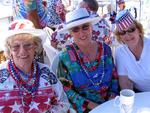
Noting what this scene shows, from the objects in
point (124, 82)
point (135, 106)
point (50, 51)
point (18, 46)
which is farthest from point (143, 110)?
point (50, 51)

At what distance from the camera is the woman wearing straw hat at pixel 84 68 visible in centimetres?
218

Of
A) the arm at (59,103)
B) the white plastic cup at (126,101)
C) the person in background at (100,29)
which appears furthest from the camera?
the person in background at (100,29)

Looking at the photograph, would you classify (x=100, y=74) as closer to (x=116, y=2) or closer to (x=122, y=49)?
(x=122, y=49)

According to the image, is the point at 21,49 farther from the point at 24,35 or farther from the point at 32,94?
the point at 32,94

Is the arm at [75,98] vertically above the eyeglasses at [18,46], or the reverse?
the eyeglasses at [18,46]

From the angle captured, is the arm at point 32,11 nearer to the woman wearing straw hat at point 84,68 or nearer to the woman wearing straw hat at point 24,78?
the woman wearing straw hat at point 84,68

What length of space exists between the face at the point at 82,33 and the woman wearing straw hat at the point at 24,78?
31cm

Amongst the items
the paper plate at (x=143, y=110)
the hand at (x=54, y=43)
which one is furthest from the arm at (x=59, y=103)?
the hand at (x=54, y=43)

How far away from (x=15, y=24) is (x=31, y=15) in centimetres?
91

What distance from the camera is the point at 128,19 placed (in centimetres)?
217

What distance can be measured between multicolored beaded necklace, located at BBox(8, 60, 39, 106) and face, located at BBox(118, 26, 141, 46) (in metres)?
0.75

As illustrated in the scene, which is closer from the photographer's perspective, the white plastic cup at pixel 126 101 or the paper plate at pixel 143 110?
the white plastic cup at pixel 126 101

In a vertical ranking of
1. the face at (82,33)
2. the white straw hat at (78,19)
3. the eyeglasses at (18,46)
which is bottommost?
the eyeglasses at (18,46)

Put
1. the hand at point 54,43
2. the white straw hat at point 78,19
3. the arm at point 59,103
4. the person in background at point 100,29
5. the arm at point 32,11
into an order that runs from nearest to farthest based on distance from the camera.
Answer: the arm at point 59,103 → the white straw hat at point 78,19 → the arm at point 32,11 → the hand at point 54,43 → the person in background at point 100,29
